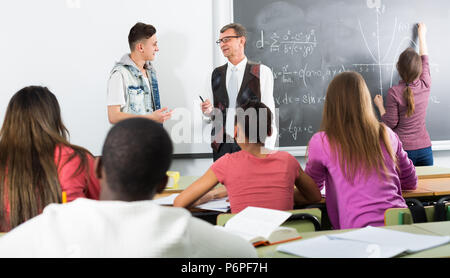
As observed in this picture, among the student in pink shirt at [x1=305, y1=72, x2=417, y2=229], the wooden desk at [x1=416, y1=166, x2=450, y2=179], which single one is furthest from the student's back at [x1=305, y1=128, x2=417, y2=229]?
the wooden desk at [x1=416, y1=166, x2=450, y2=179]

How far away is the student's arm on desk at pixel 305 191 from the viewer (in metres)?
2.47

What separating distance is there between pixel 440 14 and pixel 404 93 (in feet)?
3.78

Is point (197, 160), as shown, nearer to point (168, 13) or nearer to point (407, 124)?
point (168, 13)

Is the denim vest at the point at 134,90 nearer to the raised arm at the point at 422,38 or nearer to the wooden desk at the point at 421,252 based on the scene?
the wooden desk at the point at 421,252

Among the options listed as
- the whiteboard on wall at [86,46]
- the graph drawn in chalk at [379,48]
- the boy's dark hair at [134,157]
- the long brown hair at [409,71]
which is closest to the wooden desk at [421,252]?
the boy's dark hair at [134,157]

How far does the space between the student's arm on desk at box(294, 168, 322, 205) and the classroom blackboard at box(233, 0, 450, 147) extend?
6.92 ft

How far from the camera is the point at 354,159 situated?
7.67 ft

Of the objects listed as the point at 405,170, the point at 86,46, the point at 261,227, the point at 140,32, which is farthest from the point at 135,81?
the point at 261,227

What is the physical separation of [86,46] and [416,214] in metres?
3.42

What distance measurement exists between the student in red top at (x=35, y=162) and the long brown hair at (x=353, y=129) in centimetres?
120

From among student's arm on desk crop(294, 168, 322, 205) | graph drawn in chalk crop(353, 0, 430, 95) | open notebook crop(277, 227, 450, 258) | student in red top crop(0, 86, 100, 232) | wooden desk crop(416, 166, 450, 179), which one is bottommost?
wooden desk crop(416, 166, 450, 179)

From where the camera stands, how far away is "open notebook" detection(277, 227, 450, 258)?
147 cm

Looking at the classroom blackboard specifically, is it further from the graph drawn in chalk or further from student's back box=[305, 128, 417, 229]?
student's back box=[305, 128, 417, 229]
